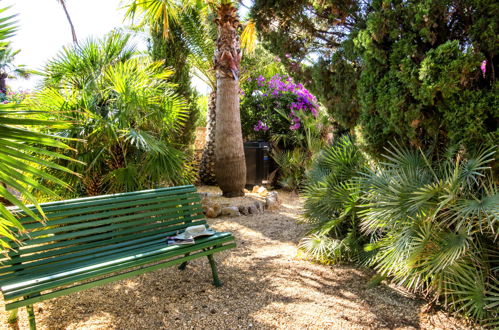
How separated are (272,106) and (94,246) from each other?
7.96 meters

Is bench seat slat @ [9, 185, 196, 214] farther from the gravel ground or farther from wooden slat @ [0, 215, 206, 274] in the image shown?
the gravel ground

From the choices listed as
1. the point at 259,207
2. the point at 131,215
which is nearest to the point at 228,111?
the point at 259,207

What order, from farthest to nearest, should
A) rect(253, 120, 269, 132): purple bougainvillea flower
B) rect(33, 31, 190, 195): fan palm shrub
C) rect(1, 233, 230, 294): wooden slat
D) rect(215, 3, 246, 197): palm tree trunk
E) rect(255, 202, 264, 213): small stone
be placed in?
1. rect(253, 120, 269, 132): purple bougainvillea flower
2. rect(215, 3, 246, 197): palm tree trunk
3. rect(255, 202, 264, 213): small stone
4. rect(33, 31, 190, 195): fan palm shrub
5. rect(1, 233, 230, 294): wooden slat

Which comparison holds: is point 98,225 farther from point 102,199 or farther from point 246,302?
point 246,302

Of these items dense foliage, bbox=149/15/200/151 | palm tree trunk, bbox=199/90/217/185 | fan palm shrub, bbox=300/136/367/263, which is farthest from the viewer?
palm tree trunk, bbox=199/90/217/185

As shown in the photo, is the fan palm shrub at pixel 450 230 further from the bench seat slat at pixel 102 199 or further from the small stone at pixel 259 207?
the small stone at pixel 259 207

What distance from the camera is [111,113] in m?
4.55

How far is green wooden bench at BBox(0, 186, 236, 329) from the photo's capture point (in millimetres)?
2578

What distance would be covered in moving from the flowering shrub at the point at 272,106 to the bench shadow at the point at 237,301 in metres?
6.51

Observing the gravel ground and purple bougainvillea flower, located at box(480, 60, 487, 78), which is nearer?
the gravel ground

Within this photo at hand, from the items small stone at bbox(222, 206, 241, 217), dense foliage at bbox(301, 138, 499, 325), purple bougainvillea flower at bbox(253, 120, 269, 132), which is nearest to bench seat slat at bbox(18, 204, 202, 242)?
dense foliage at bbox(301, 138, 499, 325)

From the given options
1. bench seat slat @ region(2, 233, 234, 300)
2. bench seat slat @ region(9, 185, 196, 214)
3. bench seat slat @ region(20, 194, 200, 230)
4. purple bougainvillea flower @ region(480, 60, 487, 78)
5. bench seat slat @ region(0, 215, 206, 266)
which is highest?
purple bougainvillea flower @ region(480, 60, 487, 78)

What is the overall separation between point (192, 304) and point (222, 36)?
5771mm

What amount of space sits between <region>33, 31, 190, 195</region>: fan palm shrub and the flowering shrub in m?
5.46
